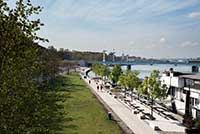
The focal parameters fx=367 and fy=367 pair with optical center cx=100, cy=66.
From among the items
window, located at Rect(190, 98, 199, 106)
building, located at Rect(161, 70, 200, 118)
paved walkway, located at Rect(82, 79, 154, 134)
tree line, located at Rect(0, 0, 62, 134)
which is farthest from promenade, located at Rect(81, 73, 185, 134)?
tree line, located at Rect(0, 0, 62, 134)

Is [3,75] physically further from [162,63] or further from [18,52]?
[162,63]

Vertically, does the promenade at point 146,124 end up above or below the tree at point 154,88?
below

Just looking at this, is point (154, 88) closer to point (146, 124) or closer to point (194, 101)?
point (194, 101)

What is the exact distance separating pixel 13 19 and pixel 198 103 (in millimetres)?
36534

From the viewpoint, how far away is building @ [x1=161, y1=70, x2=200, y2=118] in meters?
45.3

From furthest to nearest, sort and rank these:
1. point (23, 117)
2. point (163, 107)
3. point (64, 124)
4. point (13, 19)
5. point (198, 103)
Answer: point (163, 107) → point (198, 103) → point (64, 124) → point (23, 117) → point (13, 19)

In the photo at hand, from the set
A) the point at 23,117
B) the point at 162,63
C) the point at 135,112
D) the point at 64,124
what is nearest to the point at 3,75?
the point at 23,117

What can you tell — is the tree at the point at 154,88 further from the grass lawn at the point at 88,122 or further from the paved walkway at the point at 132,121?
the grass lawn at the point at 88,122

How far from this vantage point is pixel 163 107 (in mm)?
54688

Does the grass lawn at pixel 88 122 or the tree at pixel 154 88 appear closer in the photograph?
the grass lawn at pixel 88 122

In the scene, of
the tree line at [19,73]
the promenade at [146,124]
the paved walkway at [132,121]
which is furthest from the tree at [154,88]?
the tree line at [19,73]

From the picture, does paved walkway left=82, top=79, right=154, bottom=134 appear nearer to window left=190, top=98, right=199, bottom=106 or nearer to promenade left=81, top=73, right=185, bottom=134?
promenade left=81, top=73, right=185, bottom=134

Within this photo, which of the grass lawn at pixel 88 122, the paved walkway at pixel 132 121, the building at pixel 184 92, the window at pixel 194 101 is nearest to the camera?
the grass lawn at pixel 88 122

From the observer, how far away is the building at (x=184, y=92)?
45.3m
